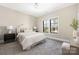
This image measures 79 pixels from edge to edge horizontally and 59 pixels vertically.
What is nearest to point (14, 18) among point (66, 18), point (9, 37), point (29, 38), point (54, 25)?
point (9, 37)

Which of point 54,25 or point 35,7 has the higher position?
point 35,7

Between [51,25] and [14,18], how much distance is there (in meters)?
0.80

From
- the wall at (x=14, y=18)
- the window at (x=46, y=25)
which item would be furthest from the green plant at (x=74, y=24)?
the wall at (x=14, y=18)

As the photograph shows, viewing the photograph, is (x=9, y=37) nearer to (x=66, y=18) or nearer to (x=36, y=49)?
(x=36, y=49)

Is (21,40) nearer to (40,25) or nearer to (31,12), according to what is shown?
(40,25)

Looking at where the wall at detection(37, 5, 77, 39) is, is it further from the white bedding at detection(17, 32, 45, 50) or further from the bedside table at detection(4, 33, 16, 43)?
the bedside table at detection(4, 33, 16, 43)

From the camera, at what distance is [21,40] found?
64.4 inches

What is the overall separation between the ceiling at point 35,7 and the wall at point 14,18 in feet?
0.27

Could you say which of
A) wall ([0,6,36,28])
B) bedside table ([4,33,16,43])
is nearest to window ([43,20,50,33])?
wall ([0,6,36,28])

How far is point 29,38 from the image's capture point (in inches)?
67.5

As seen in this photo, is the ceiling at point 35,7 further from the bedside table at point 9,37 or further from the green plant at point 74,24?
the bedside table at point 9,37

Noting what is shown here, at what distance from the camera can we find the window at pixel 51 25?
1666mm
